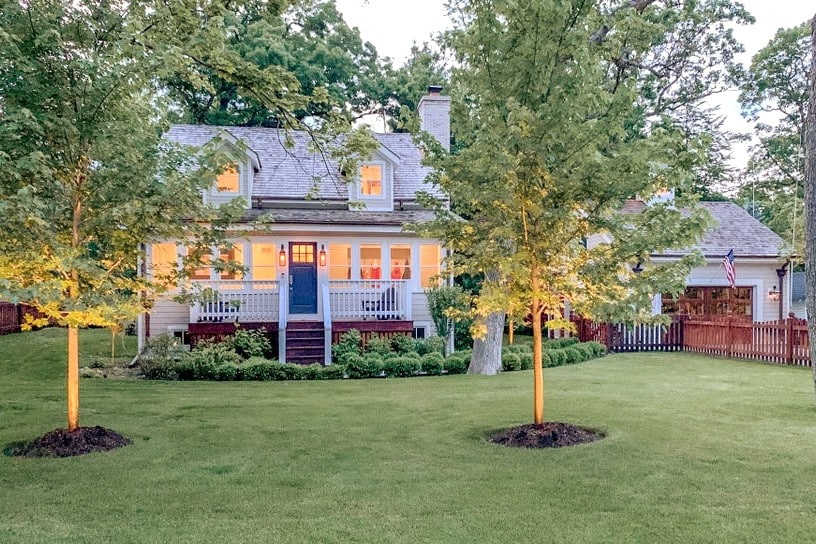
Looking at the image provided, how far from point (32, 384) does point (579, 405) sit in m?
9.49

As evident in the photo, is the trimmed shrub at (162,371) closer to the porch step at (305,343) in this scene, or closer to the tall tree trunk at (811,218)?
the porch step at (305,343)

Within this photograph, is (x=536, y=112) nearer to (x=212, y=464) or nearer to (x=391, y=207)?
(x=212, y=464)

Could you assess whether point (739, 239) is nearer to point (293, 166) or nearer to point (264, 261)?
point (293, 166)

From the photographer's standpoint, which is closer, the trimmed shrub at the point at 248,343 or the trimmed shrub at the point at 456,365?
→ the trimmed shrub at the point at 456,365

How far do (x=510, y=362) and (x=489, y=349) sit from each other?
971mm

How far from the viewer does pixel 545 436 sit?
6699mm

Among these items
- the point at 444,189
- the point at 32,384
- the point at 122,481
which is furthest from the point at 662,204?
the point at 32,384

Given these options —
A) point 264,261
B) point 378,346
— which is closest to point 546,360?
point 378,346

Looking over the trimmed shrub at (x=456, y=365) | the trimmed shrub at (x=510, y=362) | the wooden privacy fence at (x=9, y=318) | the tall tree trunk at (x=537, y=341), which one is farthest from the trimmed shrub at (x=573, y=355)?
the wooden privacy fence at (x=9, y=318)

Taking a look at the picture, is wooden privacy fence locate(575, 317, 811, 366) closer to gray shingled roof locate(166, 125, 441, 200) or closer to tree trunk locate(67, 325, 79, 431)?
gray shingled roof locate(166, 125, 441, 200)

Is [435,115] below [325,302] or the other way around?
the other way around

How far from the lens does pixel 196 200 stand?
23.0 ft

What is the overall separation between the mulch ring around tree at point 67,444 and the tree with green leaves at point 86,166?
21cm

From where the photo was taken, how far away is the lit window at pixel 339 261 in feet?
57.3
